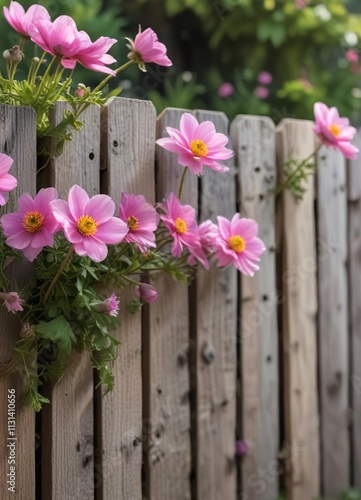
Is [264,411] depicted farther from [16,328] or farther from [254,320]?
[16,328]

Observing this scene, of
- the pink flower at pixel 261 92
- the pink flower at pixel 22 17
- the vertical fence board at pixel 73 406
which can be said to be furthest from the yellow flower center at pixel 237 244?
the pink flower at pixel 261 92

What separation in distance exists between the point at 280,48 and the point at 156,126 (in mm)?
2315

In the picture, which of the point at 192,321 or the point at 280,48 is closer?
the point at 192,321

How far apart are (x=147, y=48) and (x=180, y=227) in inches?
18.6

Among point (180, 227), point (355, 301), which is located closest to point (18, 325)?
point (180, 227)

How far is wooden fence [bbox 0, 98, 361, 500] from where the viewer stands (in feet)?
5.77

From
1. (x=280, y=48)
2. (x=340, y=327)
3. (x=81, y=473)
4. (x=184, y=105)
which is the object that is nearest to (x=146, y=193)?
(x=81, y=473)

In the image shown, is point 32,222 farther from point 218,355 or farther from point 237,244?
point 218,355

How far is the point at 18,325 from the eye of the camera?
167 cm

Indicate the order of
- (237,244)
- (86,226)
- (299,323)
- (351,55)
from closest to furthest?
(86,226) → (237,244) → (299,323) → (351,55)

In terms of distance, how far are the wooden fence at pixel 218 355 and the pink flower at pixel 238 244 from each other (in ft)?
0.68

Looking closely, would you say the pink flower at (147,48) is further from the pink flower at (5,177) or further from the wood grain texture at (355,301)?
the wood grain texture at (355,301)

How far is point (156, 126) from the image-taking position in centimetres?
201

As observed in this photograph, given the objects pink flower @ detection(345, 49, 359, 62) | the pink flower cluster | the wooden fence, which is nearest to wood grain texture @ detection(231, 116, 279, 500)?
the wooden fence
